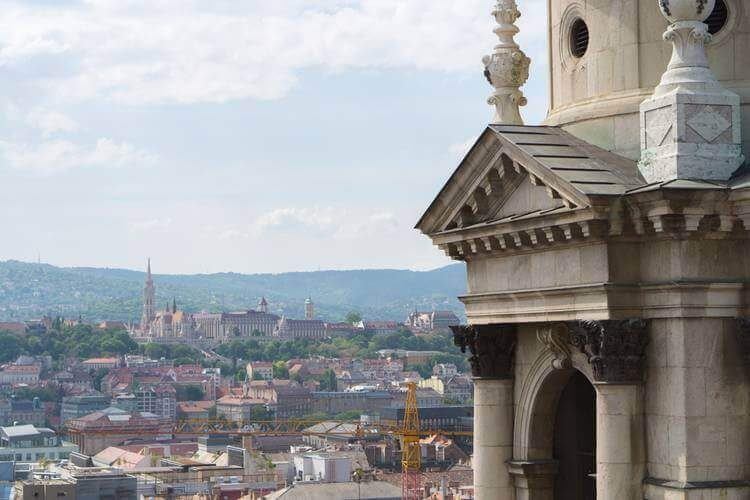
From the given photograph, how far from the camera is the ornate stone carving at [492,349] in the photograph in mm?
18203

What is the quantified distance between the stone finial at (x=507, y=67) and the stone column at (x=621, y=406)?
3.72 meters

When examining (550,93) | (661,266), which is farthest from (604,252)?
(550,93)

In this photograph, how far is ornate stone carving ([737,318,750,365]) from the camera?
49.8 ft

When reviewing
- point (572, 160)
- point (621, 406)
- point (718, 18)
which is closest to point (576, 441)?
point (621, 406)

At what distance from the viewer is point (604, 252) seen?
1580 cm

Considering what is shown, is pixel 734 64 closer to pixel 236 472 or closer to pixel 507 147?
pixel 507 147

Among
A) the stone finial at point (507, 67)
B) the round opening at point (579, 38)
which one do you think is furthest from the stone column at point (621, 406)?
the stone finial at point (507, 67)

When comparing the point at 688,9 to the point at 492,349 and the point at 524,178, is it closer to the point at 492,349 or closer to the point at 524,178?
the point at 524,178

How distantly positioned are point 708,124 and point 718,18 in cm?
147

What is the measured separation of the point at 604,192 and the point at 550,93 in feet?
10.5

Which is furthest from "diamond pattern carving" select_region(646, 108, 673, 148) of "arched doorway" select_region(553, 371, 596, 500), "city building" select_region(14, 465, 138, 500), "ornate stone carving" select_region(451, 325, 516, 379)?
"city building" select_region(14, 465, 138, 500)

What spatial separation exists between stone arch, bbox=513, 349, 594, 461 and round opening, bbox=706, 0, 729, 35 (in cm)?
364

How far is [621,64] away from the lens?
16891mm

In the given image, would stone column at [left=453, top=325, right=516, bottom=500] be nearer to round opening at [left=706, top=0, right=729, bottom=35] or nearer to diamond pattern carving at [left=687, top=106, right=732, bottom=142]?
diamond pattern carving at [left=687, top=106, right=732, bottom=142]
